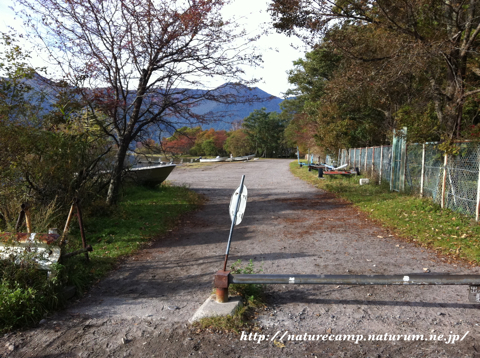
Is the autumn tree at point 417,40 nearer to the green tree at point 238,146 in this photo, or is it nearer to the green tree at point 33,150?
→ the green tree at point 33,150

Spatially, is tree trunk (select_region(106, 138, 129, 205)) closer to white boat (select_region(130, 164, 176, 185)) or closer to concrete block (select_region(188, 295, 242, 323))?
white boat (select_region(130, 164, 176, 185))

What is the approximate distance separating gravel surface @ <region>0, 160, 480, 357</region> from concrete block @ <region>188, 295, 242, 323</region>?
0.62 feet

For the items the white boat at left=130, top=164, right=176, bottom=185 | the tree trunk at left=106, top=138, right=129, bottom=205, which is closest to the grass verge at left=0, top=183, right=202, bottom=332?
the tree trunk at left=106, top=138, right=129, bottom=205

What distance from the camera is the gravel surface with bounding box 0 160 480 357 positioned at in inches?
135

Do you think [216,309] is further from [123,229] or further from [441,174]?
[441,174]

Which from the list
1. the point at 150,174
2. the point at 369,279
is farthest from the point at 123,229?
the point at 150,174

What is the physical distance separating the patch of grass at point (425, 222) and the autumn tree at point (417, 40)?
6.64ft

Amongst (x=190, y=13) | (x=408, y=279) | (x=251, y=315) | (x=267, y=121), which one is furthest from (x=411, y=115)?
(x=267, y=121)

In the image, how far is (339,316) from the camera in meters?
3.98

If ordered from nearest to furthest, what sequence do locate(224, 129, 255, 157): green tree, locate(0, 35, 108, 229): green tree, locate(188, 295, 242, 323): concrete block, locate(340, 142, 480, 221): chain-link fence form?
locate(188, 295, 242, 323): concrete block, locate(0, 35, 108, 229): green tree, locate(340, 142, 480, 221): chain-link fence, locate(224, 129, 255, 157): green tree

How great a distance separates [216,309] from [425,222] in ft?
20.7

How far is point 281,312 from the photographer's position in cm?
411

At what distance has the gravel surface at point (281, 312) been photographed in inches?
135

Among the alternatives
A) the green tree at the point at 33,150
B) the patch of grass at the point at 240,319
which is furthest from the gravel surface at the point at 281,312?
the green tree at the point at 33,150
